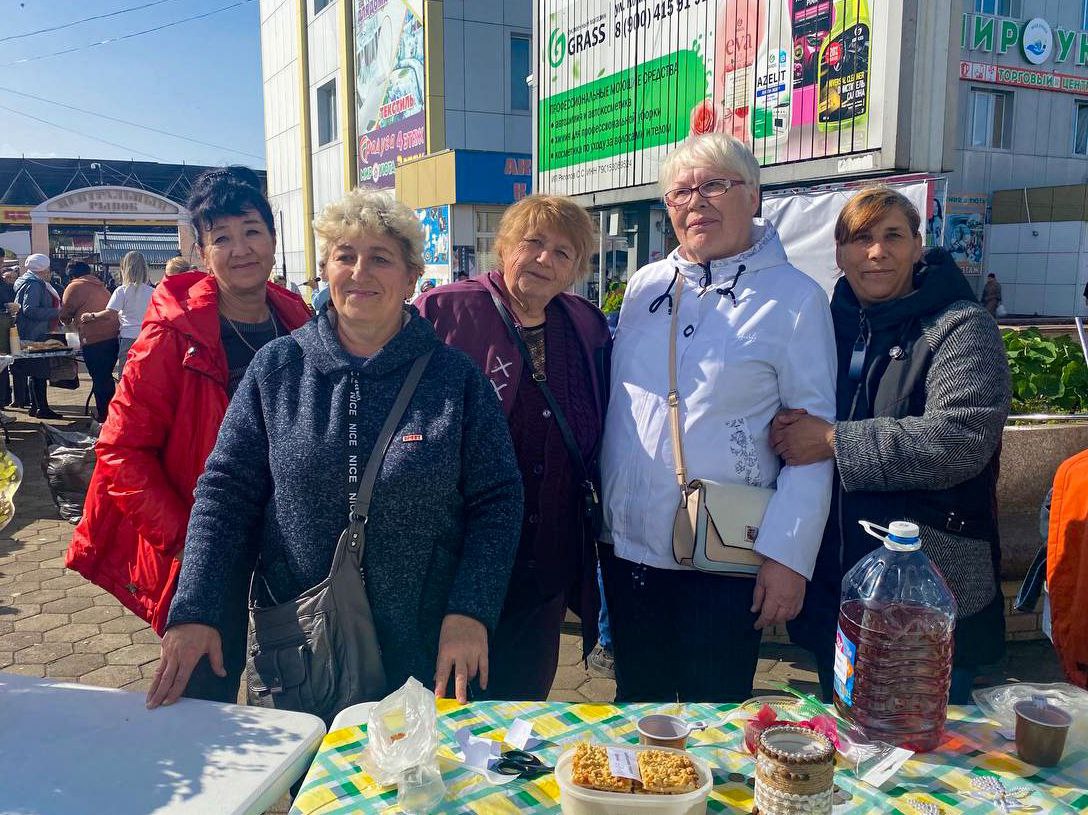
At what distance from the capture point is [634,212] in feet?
22.9

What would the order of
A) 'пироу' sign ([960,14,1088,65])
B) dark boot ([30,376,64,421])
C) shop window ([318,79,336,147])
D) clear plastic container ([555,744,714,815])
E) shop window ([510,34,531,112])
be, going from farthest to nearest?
shop window ([318,79,336,147]) → 'пироу' sign ([960,14,1088,65]) → shop window ([510,34,531,112]) → dark boot ([30,376,64,421]) → clear plastic container ([555,744,714,815])

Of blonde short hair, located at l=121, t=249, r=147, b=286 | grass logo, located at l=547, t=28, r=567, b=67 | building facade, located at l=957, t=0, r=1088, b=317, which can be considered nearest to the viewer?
grass logo, located at l=547, t=28, r=567, b=67

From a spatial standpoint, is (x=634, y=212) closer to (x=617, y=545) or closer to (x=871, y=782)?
(x=617, y=545)

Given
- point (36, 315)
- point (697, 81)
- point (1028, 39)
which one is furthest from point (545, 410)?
point (1028, 39)

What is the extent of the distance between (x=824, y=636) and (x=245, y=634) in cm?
161

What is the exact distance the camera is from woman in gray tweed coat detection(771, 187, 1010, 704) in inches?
80.4

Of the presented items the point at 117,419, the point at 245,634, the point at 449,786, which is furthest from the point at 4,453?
the point at 449,786

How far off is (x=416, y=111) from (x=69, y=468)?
1562 centimetres

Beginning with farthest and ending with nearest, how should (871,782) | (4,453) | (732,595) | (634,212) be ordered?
1. (634,212)
2. (732,595)
3. (4,453)
4. (871,782)

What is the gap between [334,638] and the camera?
187cm

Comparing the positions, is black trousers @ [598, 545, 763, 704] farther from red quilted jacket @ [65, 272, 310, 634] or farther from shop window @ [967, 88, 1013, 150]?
shop window @ [967, 88, 1013, 150]

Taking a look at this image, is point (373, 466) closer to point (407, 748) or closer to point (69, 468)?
point (407, 748)

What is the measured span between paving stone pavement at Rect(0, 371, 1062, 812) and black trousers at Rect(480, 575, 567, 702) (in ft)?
3.41

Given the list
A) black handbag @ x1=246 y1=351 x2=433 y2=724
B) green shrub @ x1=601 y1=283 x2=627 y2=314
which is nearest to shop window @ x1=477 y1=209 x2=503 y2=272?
green shrub @ x1=601 y1=283 x2=627 y2=314
